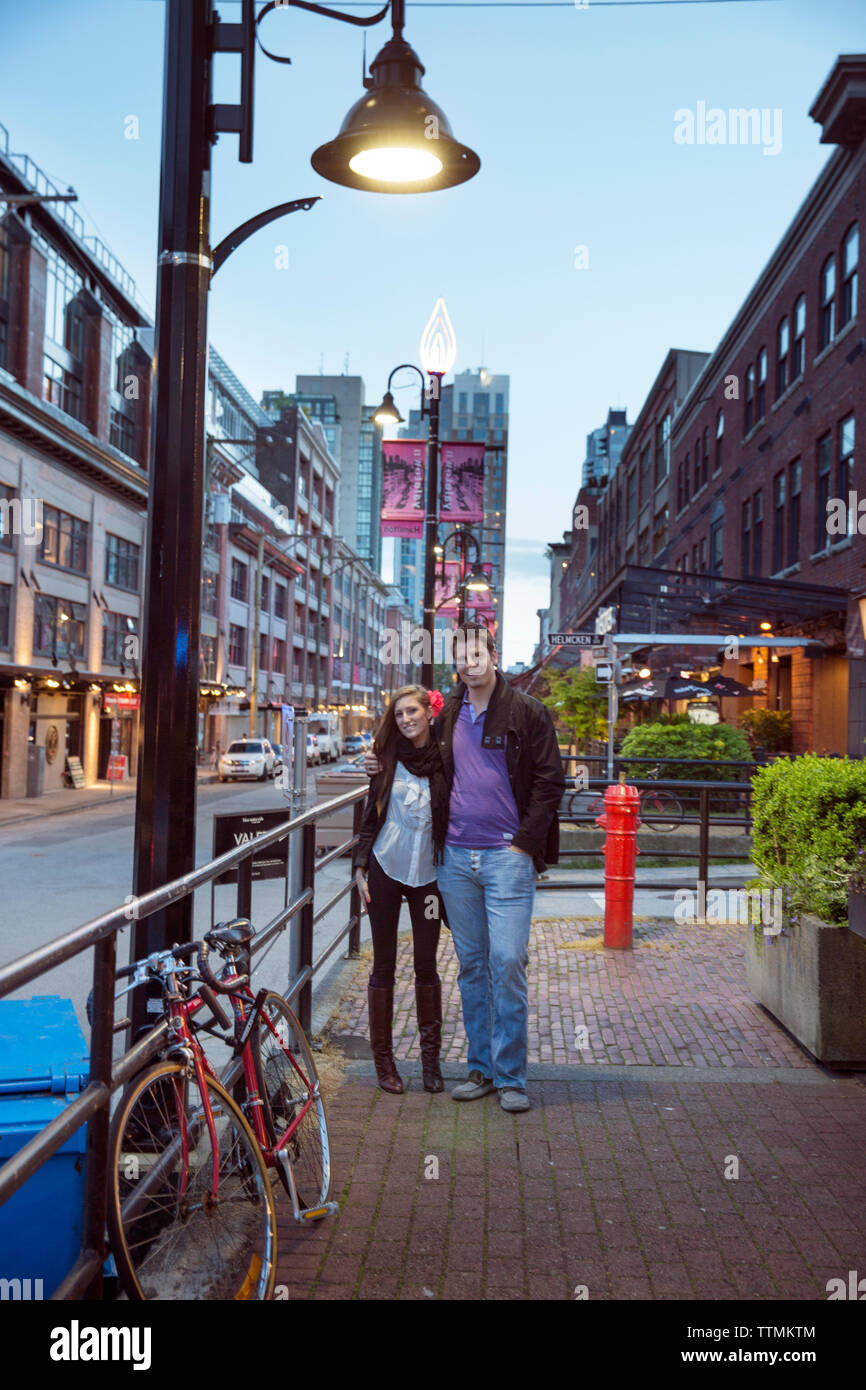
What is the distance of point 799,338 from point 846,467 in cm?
551

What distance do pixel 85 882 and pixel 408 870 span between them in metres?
10.7

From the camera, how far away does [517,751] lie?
17.8 ft

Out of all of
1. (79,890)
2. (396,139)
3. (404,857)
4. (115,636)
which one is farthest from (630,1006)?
(115,636)

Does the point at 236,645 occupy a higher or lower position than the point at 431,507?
higher

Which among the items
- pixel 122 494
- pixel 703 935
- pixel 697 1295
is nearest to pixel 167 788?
pixel 697 1295

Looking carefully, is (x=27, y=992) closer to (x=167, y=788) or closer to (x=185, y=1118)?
(x=167, y=788)

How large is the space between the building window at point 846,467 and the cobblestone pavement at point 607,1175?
16.5 meters

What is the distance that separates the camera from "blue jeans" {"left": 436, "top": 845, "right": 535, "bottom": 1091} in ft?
17.5

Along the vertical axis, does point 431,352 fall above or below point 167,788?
above

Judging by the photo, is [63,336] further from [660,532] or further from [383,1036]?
[383,1036]

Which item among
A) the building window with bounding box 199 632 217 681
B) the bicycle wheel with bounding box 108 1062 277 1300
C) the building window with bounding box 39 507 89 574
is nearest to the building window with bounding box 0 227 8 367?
the building window with bounding box 39 507 89 574

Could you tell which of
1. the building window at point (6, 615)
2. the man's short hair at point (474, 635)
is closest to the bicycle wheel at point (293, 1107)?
the man's short hair at point (474, 635)

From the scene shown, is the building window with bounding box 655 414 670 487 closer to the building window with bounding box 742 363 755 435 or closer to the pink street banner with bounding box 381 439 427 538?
the building window with bounding box 742 363 755 435

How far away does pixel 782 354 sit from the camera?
91.1 ft
